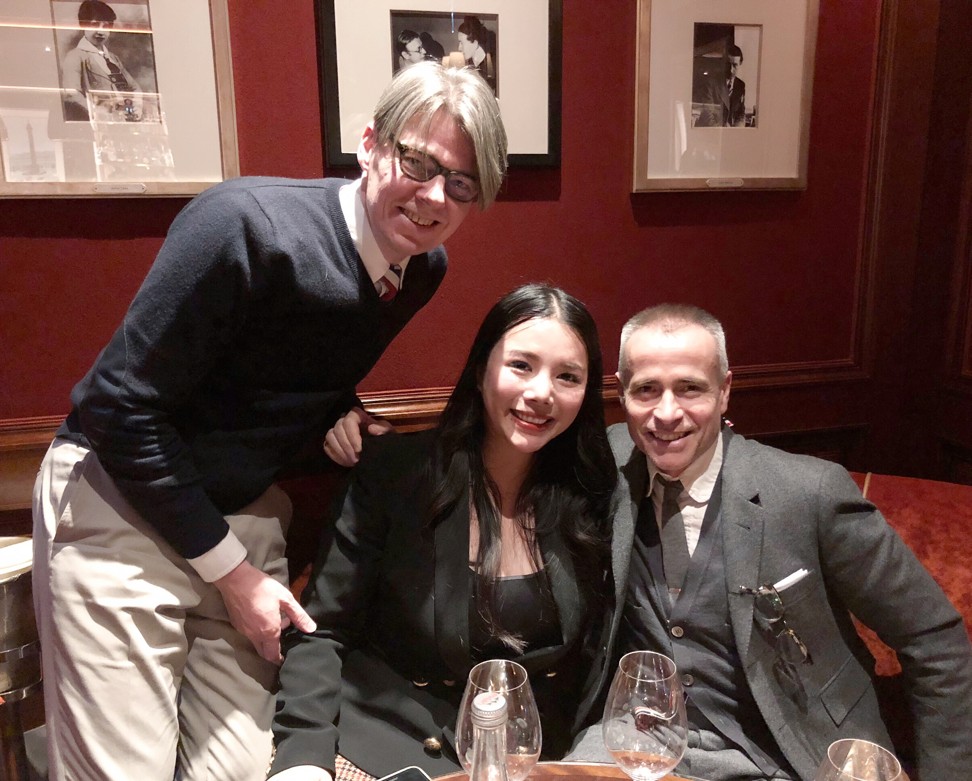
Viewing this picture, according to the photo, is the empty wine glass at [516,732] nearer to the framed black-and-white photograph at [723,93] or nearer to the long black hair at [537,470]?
the long black hair at [537,470]

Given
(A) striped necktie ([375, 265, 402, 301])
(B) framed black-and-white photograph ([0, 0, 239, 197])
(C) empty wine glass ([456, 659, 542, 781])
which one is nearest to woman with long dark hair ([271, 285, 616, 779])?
(A) striped necktie ([375, 265, 402, 301])

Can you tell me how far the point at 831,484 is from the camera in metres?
1.64

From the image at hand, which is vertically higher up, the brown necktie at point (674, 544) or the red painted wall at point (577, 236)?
the red painted wall at point (577, 236)

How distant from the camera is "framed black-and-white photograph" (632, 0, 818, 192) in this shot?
2.42 metres

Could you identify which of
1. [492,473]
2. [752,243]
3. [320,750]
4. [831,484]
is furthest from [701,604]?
[752,243]

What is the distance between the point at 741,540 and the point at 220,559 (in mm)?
1080

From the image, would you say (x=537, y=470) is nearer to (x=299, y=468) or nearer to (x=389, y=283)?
(x=389, y=283)

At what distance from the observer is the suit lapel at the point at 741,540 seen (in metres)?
1.62

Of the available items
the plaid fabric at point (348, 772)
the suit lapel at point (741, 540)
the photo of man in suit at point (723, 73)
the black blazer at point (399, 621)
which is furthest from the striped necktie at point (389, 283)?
the photo of man in suit at point (723, 73)

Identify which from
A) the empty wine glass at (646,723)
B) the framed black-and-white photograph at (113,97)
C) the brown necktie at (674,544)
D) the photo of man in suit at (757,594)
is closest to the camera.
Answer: the empty wine glass at (646,723)

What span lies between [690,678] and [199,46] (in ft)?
6.47

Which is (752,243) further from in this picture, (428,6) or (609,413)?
(428,6)

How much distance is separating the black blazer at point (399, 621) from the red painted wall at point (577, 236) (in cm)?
70

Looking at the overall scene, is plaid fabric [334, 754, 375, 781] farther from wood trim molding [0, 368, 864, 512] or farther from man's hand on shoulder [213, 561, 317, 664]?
wood trim molding [0, 368, 864, 512]
